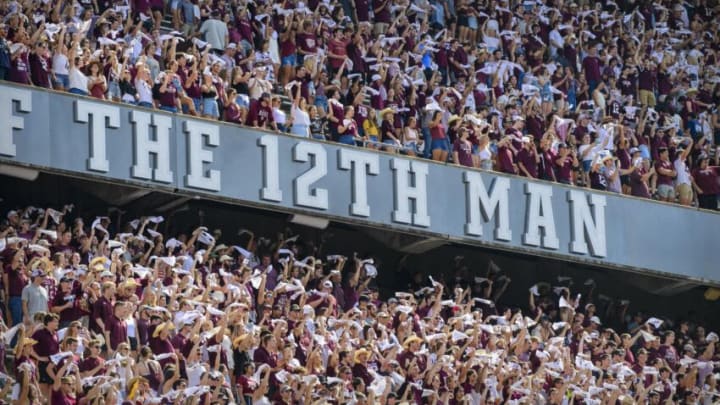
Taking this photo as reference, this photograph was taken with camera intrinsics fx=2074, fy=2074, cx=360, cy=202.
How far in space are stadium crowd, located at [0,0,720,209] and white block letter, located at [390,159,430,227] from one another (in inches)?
19.8

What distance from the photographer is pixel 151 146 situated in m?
32.2

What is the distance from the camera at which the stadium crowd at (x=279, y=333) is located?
2741cm

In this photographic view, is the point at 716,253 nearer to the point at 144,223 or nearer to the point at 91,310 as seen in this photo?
the point at 144,223

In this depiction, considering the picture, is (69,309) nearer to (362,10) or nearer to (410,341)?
(410,341)

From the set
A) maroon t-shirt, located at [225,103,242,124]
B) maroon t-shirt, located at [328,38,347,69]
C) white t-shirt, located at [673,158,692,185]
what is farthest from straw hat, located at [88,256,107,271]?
white t-shirt, located at [673,158,692,185]

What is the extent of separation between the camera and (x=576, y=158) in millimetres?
37594

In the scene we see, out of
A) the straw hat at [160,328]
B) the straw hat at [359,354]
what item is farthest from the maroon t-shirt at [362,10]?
the straw hat at [160,328]

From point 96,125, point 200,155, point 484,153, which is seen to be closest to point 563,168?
point 484,153

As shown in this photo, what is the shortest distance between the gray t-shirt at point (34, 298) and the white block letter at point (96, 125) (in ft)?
12.4

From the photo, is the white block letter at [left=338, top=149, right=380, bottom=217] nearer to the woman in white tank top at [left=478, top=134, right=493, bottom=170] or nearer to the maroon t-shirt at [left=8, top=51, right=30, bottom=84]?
the woman in white tank top at [left=478, top=134, right=493, bottom=170]

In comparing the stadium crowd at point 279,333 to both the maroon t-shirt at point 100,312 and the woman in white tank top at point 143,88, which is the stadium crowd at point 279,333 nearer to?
the maroon t-shirt at point 100,312

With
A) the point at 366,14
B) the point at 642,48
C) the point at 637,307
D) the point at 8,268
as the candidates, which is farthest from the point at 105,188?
the point at 642,48

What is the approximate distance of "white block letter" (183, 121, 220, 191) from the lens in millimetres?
32656

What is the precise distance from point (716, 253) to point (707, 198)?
1094mm
